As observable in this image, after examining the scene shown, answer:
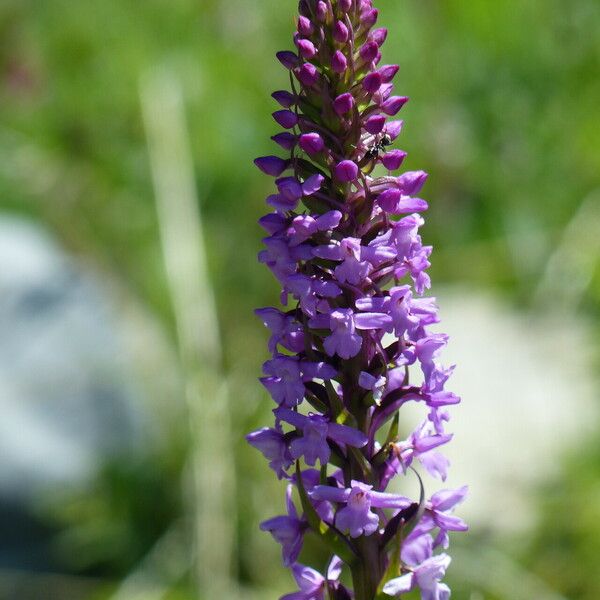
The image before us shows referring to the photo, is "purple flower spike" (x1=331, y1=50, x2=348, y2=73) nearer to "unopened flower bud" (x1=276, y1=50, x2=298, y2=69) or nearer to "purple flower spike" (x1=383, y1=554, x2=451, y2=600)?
"unopened flower bud" (x1=276, y1=50, x2=298, y2=69)

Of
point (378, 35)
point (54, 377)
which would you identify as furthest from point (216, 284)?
point (378, 35)

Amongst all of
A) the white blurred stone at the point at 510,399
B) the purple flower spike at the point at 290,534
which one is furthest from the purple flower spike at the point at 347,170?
the white blurred stone at the point at 510,399

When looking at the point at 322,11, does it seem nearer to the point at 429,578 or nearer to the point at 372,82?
the point at 372,82

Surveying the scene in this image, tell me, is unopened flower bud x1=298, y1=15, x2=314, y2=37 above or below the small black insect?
above

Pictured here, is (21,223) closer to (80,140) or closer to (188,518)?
(80,140)

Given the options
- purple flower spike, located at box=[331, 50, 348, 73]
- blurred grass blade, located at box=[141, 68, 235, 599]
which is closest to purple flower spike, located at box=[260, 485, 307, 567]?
purple flower spike, located at box=[331, 50, 348, 73]
